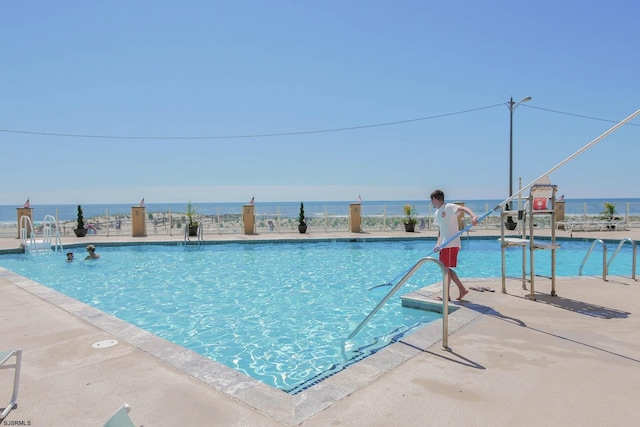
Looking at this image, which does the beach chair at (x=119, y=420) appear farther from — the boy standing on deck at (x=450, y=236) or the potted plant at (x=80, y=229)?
the potted plant at (x=80, y=229)

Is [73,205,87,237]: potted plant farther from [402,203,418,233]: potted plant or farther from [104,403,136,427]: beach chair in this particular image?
[104,403,136,427]: beach chair

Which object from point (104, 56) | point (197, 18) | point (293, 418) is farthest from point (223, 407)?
point (104, 56)

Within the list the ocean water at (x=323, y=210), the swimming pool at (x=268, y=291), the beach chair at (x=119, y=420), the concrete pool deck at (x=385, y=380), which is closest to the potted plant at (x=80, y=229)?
the ocean water at (x=323, y=210)

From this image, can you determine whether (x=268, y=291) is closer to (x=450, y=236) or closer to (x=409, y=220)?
(x=450, y=236)

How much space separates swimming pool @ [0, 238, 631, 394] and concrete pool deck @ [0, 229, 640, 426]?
94 centimetres

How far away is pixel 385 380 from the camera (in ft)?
8.98

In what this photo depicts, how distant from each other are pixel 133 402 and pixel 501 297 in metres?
4.36

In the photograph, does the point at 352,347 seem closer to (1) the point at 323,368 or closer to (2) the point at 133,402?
(1) the point at 323,368

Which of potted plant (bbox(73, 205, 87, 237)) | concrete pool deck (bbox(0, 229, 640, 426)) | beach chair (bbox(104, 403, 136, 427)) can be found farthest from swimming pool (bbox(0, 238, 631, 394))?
potted plant (bbox(73, 205, 87, 237))

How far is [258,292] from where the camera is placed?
24.0 feet

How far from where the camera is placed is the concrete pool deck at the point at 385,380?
7.45 feet

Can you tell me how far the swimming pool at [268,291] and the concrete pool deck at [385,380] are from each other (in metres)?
0.94

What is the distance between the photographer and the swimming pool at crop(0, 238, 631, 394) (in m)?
4.51

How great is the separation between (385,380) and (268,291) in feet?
15.9
